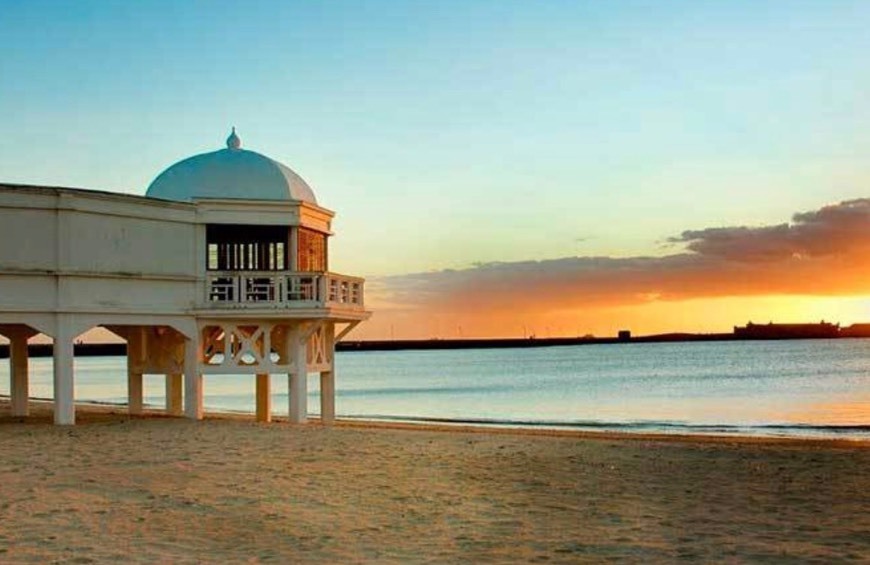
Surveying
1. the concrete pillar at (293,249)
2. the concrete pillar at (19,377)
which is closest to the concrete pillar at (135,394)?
the concrete pillar at (19,377)

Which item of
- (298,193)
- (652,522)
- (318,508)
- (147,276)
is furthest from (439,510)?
(298,193)

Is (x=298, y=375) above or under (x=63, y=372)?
under

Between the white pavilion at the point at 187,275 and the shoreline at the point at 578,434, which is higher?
the white pavilion at the point at 187,275

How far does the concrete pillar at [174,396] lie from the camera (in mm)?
26078

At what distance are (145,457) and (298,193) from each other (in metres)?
9.14

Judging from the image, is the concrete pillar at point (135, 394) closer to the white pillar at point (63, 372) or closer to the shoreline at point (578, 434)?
the shoreline at point (578, 434)

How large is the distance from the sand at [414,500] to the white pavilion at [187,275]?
9.17ft

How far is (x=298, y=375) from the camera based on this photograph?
23094 millimetres

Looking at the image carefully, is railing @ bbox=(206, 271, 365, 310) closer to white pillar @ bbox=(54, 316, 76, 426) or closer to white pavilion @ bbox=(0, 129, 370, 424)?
white pavilion @ bbox=(0, 129, 370, 424)

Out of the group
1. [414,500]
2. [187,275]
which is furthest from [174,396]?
[414,500]

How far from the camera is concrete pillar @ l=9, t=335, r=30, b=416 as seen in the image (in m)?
24.8

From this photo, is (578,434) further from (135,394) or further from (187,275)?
(135,394)

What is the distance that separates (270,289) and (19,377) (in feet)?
22.1

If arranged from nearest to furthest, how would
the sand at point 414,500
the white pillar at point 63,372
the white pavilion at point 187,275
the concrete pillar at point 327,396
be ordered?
1. the sand at point 414,500
2. the white pavilion at point 187,275
3. the white pillar at point 63,372
4. the concrete pillar at point 327,396
